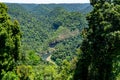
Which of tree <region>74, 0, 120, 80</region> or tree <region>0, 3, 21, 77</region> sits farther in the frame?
tree <region>74, 0, 120, 80</region>

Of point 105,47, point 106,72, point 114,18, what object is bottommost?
point 106,72

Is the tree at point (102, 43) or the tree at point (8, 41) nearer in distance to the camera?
the tree at point (8, 41)

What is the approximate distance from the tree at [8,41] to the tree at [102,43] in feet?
24.3

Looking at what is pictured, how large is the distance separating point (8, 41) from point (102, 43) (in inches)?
349

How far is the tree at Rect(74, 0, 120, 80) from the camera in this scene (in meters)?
34.2

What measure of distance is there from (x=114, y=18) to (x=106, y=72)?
17.5 feet

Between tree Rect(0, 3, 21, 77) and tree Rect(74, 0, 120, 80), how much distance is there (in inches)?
291

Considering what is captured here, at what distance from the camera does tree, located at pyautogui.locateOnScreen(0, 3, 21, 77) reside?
111 ft

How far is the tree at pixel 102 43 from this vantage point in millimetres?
34250

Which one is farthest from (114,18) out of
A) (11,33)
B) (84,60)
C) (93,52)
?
(11,33)

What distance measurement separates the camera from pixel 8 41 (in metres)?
34.1

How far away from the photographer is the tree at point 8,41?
33750 millimetres

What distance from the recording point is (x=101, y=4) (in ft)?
123

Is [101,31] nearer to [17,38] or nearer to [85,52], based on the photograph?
[85,52]
